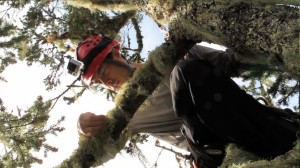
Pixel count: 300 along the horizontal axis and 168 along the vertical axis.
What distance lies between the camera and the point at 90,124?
276cm

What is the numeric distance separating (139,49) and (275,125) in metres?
2.97

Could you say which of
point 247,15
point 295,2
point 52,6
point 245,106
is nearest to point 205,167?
point 245,106

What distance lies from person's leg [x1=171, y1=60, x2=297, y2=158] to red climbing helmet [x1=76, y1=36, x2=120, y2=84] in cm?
113

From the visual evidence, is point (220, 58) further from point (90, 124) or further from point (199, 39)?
point (90, 124)

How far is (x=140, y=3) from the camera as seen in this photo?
300cm

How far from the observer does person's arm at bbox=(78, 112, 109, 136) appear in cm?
274

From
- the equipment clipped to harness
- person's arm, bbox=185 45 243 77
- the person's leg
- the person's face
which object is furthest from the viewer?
the equipment clipped to harness

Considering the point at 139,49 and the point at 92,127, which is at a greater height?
the point at 92,127

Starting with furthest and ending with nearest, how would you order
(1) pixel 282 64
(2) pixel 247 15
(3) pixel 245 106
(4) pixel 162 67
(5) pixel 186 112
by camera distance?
(4) pixel 162 67 → (5) pixel 186 112 → (3) pixel 245 106 → (2) pixel 247 15 → (1) pixel 282 64

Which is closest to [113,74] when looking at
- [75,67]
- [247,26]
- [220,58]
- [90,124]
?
[75,67]

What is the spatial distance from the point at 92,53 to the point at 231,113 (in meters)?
1.57

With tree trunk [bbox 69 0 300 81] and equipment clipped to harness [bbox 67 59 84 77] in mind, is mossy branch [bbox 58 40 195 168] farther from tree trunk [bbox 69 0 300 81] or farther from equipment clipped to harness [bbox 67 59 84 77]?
equipment clipped to harness [bbox 67 59 84 77]

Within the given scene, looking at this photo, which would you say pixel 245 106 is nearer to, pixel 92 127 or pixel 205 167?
pixel 205 167

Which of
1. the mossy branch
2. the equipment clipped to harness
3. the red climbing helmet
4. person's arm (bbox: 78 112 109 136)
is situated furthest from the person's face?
person's arm (bbox: 78 112 109 136)
